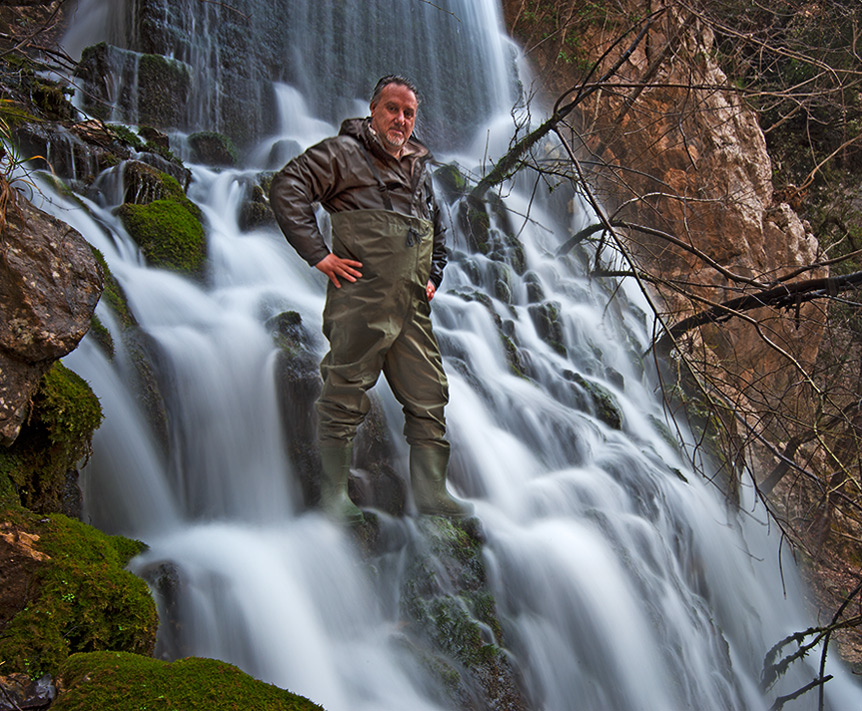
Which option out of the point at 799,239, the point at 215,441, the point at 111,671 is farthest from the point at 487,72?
the point at 111,671

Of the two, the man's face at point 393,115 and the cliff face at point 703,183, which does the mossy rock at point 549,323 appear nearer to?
→ the cliff face at point 703,183

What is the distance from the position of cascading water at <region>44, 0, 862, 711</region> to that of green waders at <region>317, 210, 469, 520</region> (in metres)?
0.38

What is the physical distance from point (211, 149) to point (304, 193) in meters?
4.51

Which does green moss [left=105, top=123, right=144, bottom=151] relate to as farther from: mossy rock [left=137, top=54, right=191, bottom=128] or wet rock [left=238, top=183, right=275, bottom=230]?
mossy rock [left=137, top=54, right=191, bottom=128]

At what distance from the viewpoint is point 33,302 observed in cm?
251

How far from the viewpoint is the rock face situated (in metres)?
2.46

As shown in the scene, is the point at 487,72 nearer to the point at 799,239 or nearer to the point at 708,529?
the point at 799,239

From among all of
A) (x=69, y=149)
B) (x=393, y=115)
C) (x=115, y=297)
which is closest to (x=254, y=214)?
(x=69, y=149)

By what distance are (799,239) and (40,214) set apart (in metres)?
9.37

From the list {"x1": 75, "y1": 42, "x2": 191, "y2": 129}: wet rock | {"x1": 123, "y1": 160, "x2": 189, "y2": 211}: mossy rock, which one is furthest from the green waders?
{"x1": 75, "y1": 42, "x2": 191, "y2": 129}: wet rock

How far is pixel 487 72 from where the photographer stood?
9.98 metres

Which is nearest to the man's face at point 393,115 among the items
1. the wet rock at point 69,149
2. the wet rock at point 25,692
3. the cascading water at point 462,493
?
the cascading water at point 462,493

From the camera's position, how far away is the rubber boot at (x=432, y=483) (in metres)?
3.34

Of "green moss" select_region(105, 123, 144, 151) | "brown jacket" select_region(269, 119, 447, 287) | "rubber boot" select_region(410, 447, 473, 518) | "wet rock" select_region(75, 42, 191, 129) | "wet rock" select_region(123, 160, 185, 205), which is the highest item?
"wet rock" select_region(75, 42, 191, 129)
